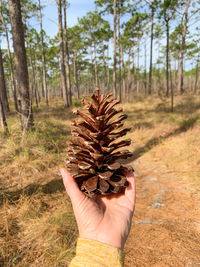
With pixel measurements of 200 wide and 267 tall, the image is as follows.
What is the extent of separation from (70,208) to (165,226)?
1708 millimetres

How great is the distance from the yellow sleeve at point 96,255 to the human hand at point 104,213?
5cm

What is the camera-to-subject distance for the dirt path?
6.55 ft

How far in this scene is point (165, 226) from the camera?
253cm

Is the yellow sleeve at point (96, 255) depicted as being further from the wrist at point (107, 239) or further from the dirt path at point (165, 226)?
the dirt path at point (165, 226)

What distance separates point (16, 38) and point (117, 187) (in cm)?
731

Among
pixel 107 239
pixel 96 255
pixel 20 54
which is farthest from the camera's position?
pixel 20 54

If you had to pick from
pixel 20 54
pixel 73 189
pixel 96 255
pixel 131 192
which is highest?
pixel 20 54

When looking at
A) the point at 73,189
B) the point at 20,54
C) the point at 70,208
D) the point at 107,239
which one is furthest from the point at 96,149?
the point at 20,54

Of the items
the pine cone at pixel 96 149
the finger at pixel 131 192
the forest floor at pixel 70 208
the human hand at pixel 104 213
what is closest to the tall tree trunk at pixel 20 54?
the forest floor at pixel 70 208

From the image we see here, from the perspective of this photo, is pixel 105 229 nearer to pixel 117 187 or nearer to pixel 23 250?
pixel 117 187

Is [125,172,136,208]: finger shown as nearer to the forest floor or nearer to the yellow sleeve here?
the yellow sleeve

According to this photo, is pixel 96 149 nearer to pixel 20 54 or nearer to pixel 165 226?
pixel 165 226

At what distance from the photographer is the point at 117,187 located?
4.55 ft

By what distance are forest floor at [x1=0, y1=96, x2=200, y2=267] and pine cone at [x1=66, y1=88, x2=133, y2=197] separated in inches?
53.2
